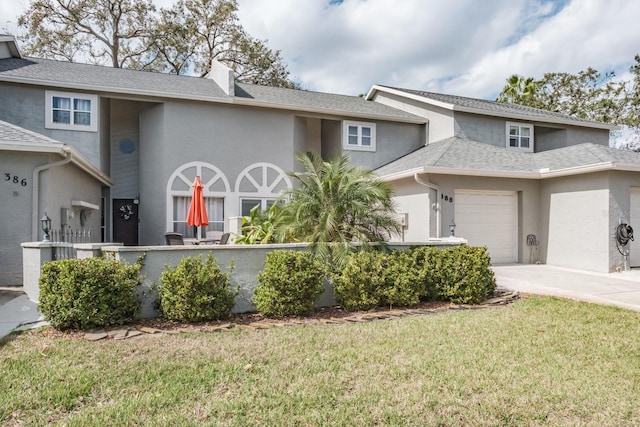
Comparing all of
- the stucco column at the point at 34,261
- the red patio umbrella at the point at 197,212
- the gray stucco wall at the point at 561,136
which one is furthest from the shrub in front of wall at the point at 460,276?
the gray stucco wall at the point at 561,136

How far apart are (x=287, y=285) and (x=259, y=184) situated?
8.95 meters

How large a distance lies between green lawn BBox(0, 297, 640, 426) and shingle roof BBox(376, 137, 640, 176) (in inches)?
283

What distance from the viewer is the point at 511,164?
13.4 metres

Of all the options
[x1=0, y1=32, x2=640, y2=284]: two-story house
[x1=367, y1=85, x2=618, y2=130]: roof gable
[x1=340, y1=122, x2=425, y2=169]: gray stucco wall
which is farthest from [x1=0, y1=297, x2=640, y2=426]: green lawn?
[x1=367, y1=85, x2=618, y2=130]: roof gable

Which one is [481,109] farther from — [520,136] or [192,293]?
[192,293]

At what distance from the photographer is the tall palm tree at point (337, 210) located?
755 centimetres

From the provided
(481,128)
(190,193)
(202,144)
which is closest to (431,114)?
(481,128)

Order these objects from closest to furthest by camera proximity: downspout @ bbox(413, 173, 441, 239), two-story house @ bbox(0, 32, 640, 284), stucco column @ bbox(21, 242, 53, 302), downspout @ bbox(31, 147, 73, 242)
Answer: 1. stucco column @ bbox(21, 242, 53, 302)
2. downspout @ bbox(31, 147, 73, 242)
3. two-story house @ bbox(0, 32, 640, 284)
4. downspout @ bbox(413, 173, 441, 239)

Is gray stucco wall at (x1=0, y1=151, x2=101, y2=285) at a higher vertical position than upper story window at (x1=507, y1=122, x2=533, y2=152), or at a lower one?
lower

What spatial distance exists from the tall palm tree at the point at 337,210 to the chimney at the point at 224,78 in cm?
816

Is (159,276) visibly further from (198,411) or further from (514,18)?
(514,18)

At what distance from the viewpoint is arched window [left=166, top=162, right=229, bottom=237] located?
45.8 feet

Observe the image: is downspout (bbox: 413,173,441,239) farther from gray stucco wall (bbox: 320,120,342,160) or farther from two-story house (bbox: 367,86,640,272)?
gray stucco wall (bbox: 320,120,342,160)

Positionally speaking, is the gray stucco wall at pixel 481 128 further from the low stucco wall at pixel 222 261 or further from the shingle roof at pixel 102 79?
the low stucco wall at pixel 222 261
